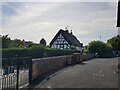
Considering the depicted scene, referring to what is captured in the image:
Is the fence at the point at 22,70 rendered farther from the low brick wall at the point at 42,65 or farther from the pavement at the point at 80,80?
the pavement at the point at 80,80

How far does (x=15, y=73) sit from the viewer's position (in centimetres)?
932

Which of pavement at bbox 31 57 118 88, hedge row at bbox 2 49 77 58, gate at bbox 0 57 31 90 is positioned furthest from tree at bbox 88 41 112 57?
gate at bbox 0 57 31 90

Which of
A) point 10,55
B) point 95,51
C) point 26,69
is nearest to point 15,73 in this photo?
point 26,69

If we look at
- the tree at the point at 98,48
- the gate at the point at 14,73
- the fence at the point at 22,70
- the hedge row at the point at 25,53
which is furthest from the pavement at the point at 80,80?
the tree at the point at 98,48

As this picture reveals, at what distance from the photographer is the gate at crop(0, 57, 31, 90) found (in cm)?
831

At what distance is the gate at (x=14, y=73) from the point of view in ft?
27.3

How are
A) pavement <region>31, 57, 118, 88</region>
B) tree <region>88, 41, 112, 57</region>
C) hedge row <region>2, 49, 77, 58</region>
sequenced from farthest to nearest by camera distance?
1. tree <region>88, 41, 112, 57</region>
2. hedge row <region>2, 49, 77, 58</region>
3. pavement <region>31, 57, 118, 88</region>

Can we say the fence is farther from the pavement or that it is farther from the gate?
the pavement

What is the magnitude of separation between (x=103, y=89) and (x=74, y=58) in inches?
738

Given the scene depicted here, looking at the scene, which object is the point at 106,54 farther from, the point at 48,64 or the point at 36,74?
the point at 36,74

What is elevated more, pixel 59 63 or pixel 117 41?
pixel 117 41

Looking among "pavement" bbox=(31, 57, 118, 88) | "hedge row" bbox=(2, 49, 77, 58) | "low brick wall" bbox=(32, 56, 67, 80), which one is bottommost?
"pavement" bbox=(31, 57, 118, 88)

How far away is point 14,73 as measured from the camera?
905 cm

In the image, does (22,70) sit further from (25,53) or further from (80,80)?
(25,53)
